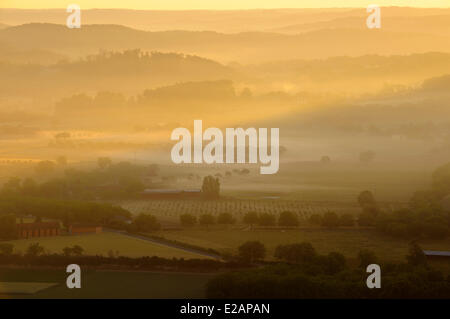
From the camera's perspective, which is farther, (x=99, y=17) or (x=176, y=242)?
(x=99, y=17)

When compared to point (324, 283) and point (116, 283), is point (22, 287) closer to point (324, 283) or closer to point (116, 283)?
point (116, 283)

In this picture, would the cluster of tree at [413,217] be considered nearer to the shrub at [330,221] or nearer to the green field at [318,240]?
the green field at [318,240]

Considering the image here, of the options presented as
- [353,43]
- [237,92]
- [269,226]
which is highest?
[353,43]

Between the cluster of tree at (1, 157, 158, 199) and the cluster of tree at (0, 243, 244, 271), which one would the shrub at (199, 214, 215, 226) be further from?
the cluster of tree at (1, 157, 158, 199)

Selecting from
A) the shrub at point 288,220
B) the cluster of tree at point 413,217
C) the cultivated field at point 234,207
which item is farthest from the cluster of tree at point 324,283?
the cultivated field at point 234,207
